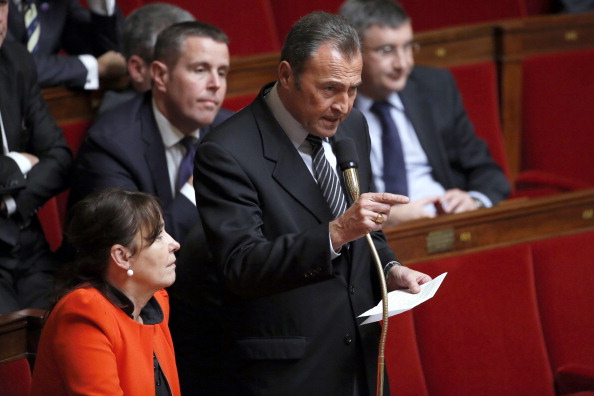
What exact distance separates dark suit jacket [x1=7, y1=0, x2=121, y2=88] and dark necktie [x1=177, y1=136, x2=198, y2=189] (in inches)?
7.4

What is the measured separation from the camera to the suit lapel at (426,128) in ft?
4.36

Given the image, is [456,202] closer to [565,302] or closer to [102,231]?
[565,302]

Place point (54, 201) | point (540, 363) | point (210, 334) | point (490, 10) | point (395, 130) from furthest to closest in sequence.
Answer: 1. point (490, 10)
2. point (395, 130)
3. point (54, 201)
4. point (540, 363)
5. point (210, 334)

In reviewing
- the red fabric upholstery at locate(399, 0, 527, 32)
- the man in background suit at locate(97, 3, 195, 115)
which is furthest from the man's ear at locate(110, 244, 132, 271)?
the red fabric upholstery at locate(399, 0, 527, 32)

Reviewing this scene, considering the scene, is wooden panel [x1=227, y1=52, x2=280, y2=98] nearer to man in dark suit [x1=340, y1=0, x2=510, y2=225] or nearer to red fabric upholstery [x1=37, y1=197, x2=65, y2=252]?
man in dark suit [x1=340, y1=0, x2=510, y2=225]

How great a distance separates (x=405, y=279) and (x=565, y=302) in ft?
1.07

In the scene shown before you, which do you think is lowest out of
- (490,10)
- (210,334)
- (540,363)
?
(540,363)

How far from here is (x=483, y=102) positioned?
1.47 meters

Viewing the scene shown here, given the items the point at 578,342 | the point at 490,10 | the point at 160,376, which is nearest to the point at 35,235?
the point at 160,376

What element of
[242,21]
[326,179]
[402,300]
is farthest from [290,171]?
[242,21]

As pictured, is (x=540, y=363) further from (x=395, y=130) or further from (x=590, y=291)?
(x=395, y=130)

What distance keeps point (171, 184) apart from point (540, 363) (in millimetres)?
442

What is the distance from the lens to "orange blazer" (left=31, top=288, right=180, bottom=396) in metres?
0.69

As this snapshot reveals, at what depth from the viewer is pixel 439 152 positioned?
1.33 m
